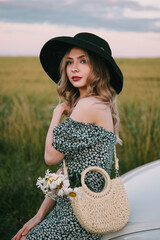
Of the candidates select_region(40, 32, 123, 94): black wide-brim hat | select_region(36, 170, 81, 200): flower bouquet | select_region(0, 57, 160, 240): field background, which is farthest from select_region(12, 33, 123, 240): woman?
select_region(0, 57, 160, 240): field background

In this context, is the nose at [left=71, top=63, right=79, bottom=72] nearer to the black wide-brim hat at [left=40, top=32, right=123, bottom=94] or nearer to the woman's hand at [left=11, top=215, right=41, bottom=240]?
the black wide-brim hat at [left=40, top=32, right=123, bottom=94]

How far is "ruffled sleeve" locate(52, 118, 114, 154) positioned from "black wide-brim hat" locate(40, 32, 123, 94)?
14.5 inches

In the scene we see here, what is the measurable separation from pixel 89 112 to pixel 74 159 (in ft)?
0.78

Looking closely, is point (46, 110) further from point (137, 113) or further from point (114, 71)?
point (114, 71)

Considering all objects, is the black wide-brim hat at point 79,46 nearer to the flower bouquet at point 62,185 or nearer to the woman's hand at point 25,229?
the flower bouquet at point 62,185

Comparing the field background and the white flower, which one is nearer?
the white flower

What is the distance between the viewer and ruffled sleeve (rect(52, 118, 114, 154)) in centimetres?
165

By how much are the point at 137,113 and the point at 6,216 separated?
2.69m

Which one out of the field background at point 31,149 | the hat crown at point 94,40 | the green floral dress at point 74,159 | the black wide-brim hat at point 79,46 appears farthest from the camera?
the field background at point 31,149

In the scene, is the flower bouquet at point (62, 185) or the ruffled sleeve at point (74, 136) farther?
the ruffled sleeve at point (74, 136)

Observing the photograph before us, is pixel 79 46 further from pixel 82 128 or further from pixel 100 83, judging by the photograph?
pixel 82 128

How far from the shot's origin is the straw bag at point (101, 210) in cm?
148

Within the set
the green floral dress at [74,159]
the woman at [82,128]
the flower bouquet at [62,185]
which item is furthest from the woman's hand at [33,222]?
the flower bouquet at [62,185]

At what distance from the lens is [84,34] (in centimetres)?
189
